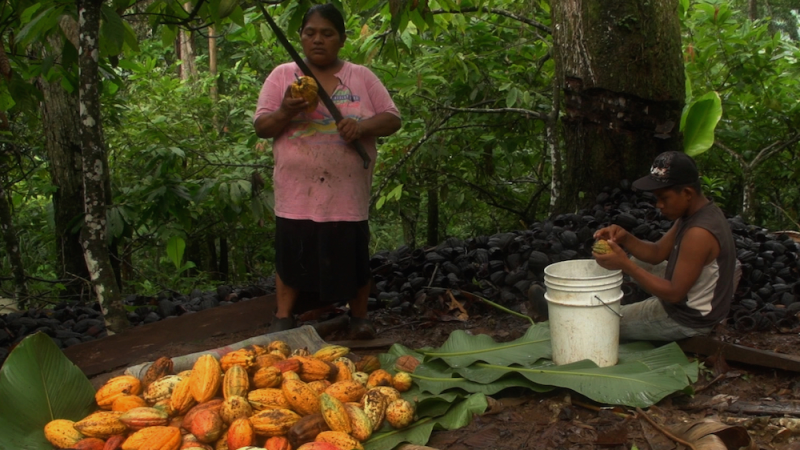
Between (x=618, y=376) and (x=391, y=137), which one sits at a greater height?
(x=391, y=137)

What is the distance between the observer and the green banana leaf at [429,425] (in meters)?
2.08

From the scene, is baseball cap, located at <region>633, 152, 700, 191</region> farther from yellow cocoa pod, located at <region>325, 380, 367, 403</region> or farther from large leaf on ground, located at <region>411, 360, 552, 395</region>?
yellow cocoa pod, located at <region>325, 380, 367, 403</region>

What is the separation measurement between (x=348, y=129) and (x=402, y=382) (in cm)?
115

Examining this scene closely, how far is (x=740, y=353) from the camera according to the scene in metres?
2.71

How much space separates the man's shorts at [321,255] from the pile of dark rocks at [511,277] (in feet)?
2.51

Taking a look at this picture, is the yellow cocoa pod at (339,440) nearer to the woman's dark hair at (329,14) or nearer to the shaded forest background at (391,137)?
the shaded forest background at (391,137)

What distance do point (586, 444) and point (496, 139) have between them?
163 inches

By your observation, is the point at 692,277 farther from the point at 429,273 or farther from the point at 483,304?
the point at 429,273

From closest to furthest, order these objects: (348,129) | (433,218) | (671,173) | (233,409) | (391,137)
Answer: (233,409), (671,173), (348,129), (391,137), (433,218)

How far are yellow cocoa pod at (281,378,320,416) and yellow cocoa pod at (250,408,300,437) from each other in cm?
7

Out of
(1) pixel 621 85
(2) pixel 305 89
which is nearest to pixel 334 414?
(2) pixel 305 89

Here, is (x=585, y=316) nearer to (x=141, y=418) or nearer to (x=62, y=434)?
(x=141, y=418)

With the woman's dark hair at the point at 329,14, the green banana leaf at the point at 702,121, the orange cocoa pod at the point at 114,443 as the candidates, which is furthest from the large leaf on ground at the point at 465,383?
the green banana leaf at the point at 702,121

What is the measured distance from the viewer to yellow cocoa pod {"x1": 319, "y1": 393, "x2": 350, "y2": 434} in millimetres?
2014
